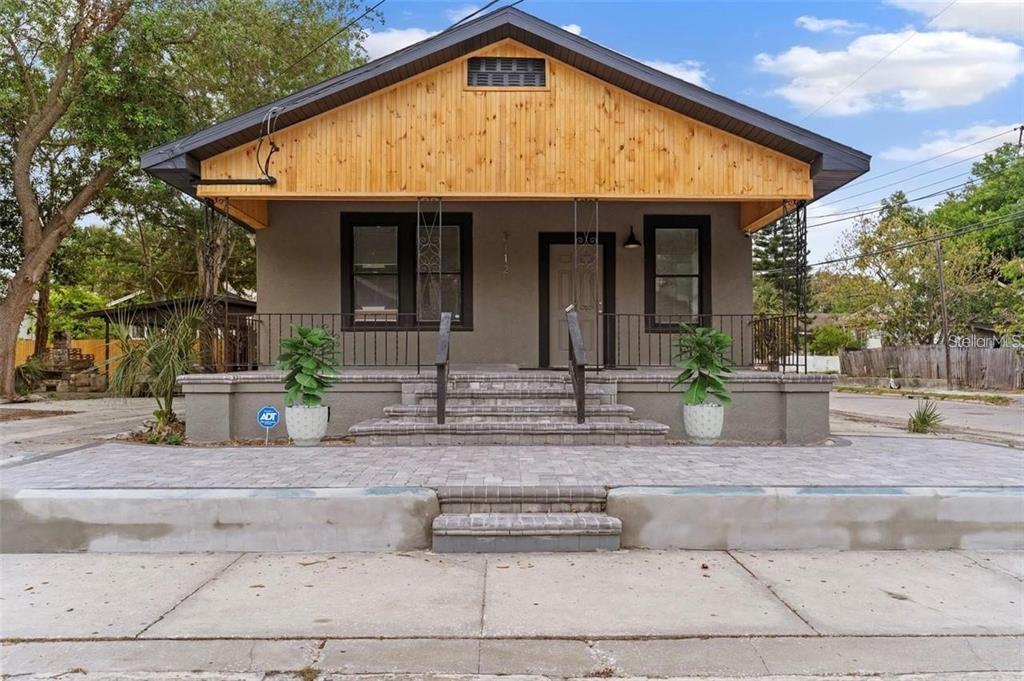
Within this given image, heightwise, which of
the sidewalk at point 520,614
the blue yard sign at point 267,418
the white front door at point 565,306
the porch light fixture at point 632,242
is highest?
the porch light fixture at point 632,242

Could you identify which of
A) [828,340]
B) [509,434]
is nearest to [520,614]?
[509,434]

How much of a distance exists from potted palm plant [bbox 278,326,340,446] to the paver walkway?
1.11 ft

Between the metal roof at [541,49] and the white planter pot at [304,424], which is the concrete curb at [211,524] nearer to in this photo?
the white planter pot at [304,424]

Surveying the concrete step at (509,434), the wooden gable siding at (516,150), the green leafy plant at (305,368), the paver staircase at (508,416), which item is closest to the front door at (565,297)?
the paver staircase at (508,416)

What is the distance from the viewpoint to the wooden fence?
2275cm

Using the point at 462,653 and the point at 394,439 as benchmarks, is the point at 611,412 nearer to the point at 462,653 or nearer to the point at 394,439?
the point at 394,439

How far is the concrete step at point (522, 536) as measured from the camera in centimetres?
455

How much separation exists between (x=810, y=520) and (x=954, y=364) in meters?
23.9

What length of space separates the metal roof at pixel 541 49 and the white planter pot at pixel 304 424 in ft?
10.8

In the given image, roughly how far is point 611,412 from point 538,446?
1.22 metres

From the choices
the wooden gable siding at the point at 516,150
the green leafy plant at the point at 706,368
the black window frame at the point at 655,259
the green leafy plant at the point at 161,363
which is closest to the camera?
the green leafy plant at the point at 706,368

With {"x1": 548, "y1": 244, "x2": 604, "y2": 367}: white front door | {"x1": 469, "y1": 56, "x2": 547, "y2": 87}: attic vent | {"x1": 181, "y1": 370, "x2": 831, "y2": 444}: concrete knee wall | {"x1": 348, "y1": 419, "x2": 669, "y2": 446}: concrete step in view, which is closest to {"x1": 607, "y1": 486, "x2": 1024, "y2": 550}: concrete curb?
{"x1": 348, "y1": 419, "x2": 669, "y2": 446}: concrete step

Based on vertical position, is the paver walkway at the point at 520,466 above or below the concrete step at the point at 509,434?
below

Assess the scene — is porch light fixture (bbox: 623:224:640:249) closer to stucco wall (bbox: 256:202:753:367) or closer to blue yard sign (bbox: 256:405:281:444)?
stucco wall (bbox: 256:202:753:367)
